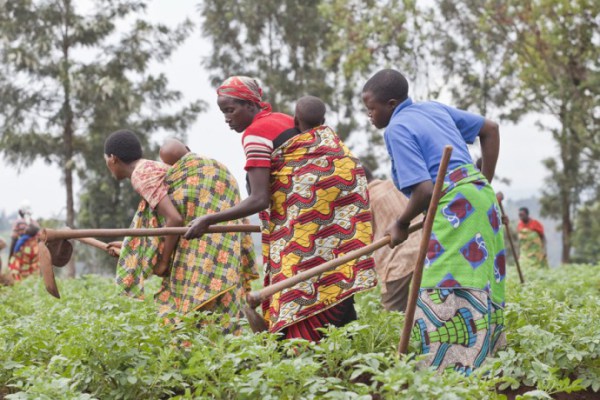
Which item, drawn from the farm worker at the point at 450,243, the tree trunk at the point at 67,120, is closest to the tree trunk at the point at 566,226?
the tree trunk at the point at 67,120

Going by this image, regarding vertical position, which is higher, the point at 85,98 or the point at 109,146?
the point at 85,98

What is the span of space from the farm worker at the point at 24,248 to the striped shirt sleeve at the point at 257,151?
11195 mm

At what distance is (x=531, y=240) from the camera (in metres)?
17.4

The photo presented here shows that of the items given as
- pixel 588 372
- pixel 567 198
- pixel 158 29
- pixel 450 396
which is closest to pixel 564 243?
pixel 567 198

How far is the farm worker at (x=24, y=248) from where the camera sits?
1490 centimetres

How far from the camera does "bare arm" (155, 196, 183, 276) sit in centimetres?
501

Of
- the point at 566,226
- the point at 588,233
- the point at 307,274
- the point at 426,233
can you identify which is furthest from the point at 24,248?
the point at 588,233

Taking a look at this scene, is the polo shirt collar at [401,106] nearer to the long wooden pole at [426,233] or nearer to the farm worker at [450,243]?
the farm worker at [450,243]

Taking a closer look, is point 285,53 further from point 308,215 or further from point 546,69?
point 308,215

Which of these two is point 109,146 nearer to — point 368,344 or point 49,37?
point 368,344

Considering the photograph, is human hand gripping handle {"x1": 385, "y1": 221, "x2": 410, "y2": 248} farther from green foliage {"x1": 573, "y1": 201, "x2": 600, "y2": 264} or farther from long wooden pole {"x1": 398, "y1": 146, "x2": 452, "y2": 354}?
green foliage {"x1": 573, "y1": 201, "x2": 600, "y2": 264}

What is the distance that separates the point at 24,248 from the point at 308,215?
458 inches

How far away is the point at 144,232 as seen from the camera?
15.2 ft

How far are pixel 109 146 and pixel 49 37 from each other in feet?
64.3
